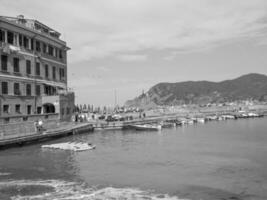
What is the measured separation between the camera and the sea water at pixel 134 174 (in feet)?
64.6

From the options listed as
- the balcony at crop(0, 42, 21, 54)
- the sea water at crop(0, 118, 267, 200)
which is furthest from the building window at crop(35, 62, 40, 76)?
the sea water at crop(0, 118, 267, 200)

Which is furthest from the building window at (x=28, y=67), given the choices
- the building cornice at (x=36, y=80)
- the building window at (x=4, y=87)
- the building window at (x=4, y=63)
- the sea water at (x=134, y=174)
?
the sea water at (x=134, y=174)

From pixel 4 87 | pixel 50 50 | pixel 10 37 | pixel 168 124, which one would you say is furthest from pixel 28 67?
pixel 168 124

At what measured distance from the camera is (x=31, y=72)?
53219 mm

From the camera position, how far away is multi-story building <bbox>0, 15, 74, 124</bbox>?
47000 mm

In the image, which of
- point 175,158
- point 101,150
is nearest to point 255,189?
point 175,158

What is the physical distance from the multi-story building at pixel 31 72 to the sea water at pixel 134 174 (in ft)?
42.3

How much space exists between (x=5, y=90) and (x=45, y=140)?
888 cm

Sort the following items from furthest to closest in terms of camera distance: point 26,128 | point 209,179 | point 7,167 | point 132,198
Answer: point 26,128 → point 7,167 → point 209,179 → point 132,198

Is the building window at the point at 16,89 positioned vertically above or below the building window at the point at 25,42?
below

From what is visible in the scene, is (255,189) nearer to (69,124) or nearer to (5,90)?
(5,90)

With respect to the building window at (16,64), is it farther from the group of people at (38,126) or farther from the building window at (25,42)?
the group of people at (38,126)

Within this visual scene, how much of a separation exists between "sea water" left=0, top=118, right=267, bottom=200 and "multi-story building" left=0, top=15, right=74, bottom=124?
1290 centimetres

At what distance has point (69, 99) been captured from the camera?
6091 cm
